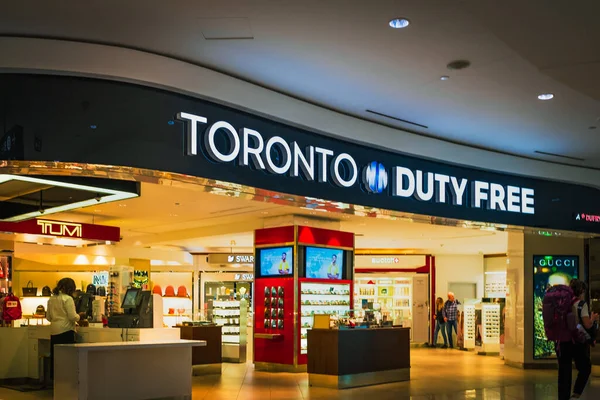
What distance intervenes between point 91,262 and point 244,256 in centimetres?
423

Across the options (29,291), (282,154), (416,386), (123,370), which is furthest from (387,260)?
(282,154)

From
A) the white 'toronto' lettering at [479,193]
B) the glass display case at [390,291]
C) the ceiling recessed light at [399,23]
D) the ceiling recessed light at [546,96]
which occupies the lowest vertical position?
the glass display case at [390,291]

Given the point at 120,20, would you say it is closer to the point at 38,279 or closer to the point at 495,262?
the point at 38,279

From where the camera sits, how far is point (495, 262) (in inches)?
894

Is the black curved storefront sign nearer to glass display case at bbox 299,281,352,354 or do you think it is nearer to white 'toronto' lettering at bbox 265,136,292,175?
white 'toronto' lettering at bbox 265,136,292,175

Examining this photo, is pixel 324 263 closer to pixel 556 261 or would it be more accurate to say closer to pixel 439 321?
pixel 556 261

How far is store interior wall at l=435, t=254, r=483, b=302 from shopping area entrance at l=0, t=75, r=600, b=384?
0.04 m

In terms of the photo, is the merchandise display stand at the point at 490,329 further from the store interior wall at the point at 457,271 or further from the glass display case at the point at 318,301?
the glass display case at the point at 318,301

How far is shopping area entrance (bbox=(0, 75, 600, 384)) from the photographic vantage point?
5629mm

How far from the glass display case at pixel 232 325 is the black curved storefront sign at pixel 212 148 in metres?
7.87

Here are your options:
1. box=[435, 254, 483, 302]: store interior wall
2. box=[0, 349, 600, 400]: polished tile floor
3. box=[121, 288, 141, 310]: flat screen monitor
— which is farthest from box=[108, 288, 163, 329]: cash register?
box=[435, 254, 483, 302]: store interior wall

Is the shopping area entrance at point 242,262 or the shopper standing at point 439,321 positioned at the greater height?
the shopping area entrance at point 242,262

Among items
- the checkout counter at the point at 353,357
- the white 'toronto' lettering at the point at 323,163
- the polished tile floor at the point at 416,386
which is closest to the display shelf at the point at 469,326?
the polished tile floor at the point at 416,386

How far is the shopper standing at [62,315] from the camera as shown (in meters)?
9.59
